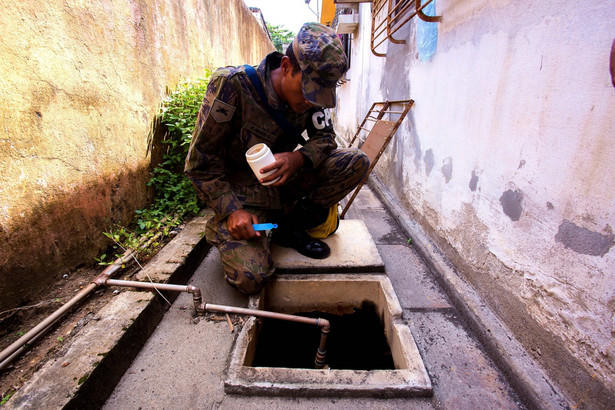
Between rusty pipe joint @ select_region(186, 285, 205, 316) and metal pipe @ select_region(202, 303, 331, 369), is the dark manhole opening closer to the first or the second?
metal pipe @ select_region(202, 303, 331, 369)

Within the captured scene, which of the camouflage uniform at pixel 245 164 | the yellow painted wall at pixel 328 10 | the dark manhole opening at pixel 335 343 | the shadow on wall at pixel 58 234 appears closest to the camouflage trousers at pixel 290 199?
the camouflage uniform at pixel 245 164

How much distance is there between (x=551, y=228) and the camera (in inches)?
44.6

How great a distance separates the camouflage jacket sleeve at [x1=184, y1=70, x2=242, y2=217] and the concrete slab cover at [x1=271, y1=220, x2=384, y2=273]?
451 millimetres

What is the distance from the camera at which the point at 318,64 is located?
135cm

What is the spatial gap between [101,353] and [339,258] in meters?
1.25

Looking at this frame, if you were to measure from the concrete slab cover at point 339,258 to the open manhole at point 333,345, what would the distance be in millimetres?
52

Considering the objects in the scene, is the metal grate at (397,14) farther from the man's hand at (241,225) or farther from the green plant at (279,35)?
the green plant at (279,35)

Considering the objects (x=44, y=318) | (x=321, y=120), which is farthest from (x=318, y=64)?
(x=44, y=318)

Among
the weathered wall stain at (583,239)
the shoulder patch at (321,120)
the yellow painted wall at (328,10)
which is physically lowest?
the weathered wall stain at (583,239)

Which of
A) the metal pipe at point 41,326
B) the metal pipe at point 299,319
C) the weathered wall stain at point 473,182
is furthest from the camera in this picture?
the weathered wall stain at point 473,182

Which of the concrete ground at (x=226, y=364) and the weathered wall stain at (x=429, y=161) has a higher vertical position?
the weathered wall stain at (x=429, y=161)

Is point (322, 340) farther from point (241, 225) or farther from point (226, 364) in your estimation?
point (241, 225)

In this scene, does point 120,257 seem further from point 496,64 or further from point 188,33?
point 188,33

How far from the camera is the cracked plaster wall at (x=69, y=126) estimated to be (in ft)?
4.22
